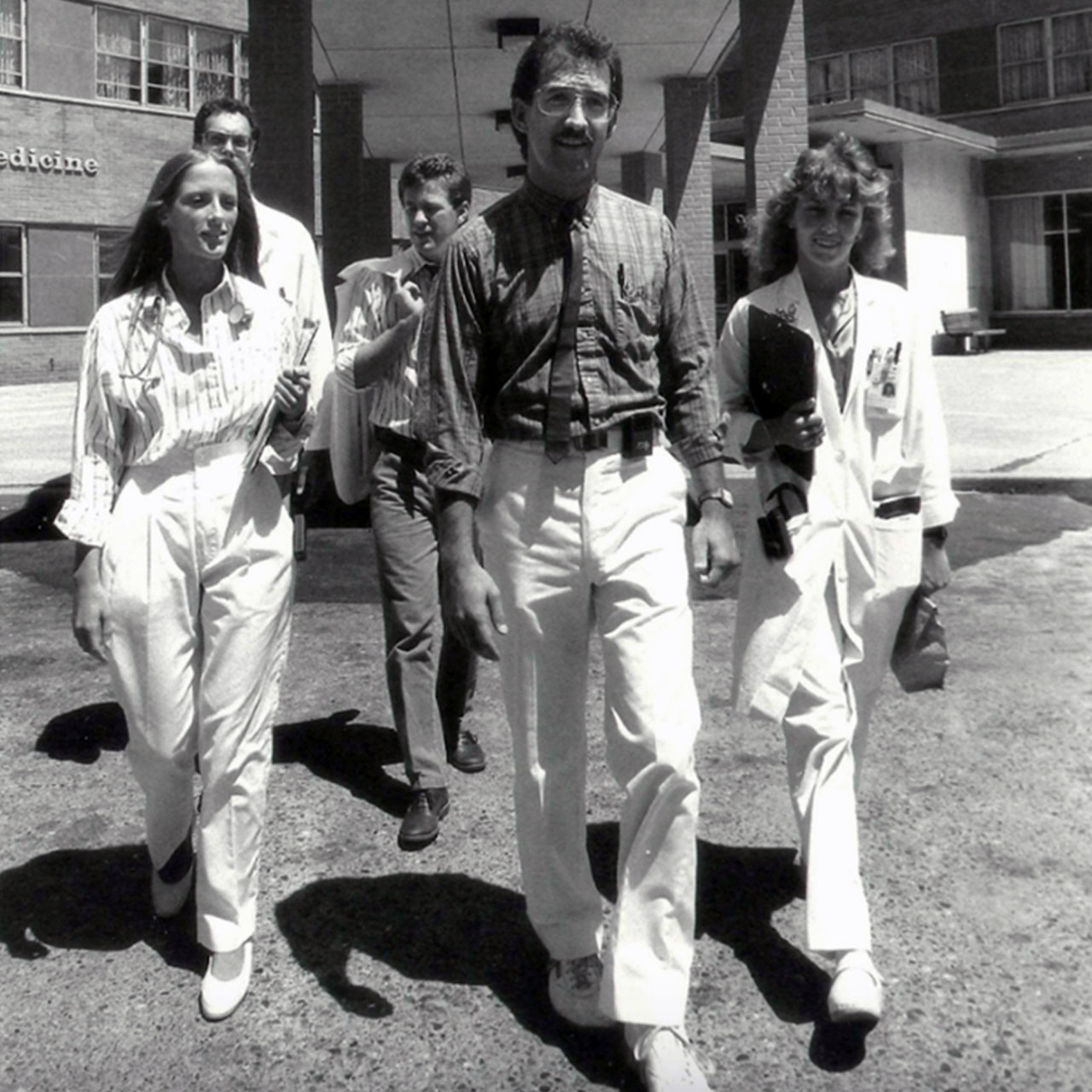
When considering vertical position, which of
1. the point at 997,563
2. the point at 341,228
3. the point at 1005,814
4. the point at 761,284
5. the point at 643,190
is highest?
the point at 643,190

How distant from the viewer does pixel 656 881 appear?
2.80 metres

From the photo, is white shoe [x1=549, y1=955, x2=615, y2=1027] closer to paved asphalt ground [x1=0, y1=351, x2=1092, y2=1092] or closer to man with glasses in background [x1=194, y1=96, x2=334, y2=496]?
paved asphalt ground [x1=0, y1=351, x2=1092, y2=1092]

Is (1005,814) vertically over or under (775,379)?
under

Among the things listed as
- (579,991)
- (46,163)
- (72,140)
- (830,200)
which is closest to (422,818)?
(579,991)

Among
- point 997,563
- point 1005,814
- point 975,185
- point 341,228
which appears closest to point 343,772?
point 1005,814

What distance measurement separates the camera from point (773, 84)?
12.1 metres

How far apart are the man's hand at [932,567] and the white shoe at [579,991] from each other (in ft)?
4.34

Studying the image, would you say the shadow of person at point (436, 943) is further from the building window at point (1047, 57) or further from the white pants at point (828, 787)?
the building window at point (1047, 57)

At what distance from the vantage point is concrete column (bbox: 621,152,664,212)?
20156 millimetres

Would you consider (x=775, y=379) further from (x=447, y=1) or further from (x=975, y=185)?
(x=975, y=185)

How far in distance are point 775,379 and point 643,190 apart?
17.4 meters

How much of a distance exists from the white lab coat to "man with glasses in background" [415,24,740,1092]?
37 cm

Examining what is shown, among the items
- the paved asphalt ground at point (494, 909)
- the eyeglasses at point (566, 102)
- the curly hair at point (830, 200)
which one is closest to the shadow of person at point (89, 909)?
the paved asphalt ground at point (494, 909)

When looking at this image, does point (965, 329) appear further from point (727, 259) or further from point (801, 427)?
point (801, 427)
